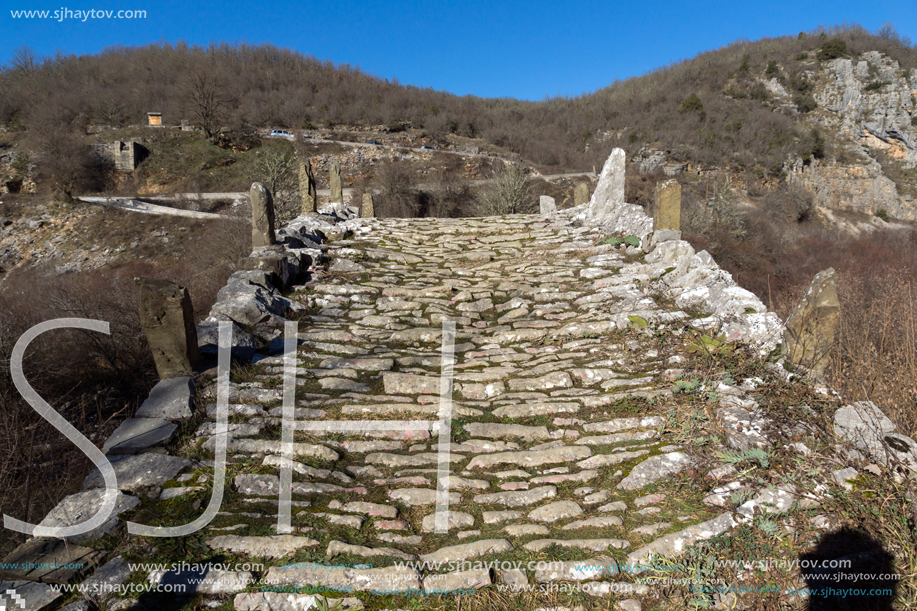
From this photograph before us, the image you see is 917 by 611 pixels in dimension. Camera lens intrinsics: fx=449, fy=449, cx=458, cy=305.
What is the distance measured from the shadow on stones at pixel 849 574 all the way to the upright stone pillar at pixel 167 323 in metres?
4.56

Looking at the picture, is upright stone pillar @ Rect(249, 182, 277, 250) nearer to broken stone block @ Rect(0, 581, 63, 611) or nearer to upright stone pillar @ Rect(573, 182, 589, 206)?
broken stone block @ Rect(0, 581, 63, 611)

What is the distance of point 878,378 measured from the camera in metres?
4.46

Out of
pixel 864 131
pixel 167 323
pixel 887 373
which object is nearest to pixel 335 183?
pixel 167 323

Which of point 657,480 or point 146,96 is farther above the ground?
point 146,96

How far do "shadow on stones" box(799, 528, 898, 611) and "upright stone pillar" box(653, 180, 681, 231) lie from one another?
5282mm

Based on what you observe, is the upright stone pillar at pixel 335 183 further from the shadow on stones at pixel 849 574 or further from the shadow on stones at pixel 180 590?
the shadow on stones at pixel 849 574

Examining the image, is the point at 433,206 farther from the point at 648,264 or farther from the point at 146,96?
the point at 146,96

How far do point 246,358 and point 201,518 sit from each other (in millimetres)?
2086

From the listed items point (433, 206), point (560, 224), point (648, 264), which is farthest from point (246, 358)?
point (433, 206)

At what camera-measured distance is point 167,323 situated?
383 centimetres

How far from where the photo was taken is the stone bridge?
2357mm

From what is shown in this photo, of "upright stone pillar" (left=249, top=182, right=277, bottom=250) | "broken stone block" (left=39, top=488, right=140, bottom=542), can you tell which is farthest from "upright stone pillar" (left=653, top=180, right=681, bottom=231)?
"broken stone block" (left=39, top=488, right=140, bottom=542)

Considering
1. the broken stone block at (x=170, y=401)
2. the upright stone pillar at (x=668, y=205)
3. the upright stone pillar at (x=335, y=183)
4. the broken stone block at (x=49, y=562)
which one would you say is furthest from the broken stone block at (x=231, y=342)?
the upright stone pillar at (x=335, y=183)

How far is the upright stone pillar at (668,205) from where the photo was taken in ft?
22.5
